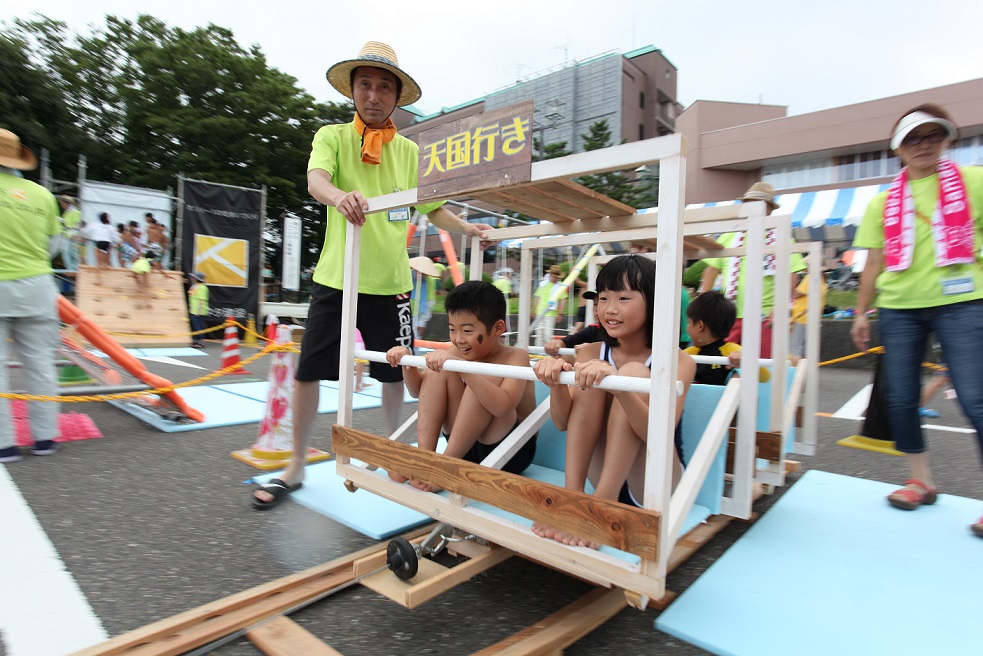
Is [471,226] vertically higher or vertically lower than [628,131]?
lower

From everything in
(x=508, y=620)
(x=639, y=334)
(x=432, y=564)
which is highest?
(x=639, y=334)

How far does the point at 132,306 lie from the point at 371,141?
32.3 feet

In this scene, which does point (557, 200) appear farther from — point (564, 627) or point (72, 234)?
point (72, 234)

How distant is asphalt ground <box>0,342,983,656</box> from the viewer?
165 centimetres

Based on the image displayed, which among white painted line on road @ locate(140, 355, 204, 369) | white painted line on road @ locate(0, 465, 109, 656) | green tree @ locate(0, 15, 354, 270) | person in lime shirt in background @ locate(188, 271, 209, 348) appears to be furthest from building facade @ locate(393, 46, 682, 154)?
white painted line on road @ locate(0, 465, 109, 656)

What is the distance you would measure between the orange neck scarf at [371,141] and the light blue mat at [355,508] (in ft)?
5.20

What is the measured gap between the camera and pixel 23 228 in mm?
3207

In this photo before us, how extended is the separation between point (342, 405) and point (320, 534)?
21.9 inches

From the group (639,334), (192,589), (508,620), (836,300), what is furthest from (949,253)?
(836,300)

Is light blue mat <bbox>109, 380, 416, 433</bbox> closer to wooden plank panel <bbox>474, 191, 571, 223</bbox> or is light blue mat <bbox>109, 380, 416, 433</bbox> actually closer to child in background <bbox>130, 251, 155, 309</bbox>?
wooden plank panel <bbox>474, 191, 571, 223</bbox>

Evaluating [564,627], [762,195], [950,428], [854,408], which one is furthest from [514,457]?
[854,408]

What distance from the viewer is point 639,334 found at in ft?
6.44

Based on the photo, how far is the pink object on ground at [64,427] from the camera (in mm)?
3441

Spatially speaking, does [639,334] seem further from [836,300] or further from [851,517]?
[836,300]
